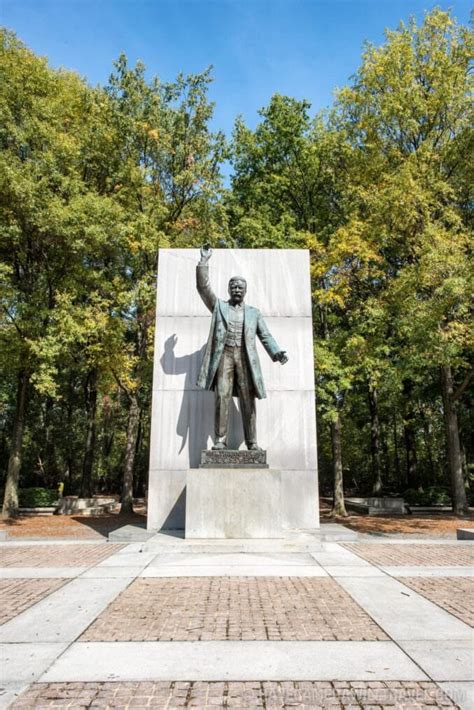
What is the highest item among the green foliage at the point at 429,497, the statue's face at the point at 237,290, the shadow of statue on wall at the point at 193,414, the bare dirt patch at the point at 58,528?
the statue's face at the point at 237,290

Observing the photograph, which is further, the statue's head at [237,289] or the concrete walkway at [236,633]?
the statue's head at [237,289]

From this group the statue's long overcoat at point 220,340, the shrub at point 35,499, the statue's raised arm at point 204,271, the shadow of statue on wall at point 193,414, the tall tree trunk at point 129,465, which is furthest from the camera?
the shrub at point 35,499

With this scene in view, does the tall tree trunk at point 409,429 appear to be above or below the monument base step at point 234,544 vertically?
above

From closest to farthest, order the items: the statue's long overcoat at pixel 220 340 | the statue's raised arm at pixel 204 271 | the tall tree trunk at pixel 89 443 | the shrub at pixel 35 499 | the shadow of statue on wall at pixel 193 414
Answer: the statue's raised arm at pixel 204 271 → the statue's long overcoat at pixel 220 340 → the shadow of statue on wall at pixel 193 414 → the shrub at pixel 35 499 → the tall tree trunk at pixel 89 443

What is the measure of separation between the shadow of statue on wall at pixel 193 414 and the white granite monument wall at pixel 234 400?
23 mm

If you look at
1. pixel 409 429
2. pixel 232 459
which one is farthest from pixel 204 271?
pixel 409 429

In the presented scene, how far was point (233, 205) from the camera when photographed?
22453 millimetres

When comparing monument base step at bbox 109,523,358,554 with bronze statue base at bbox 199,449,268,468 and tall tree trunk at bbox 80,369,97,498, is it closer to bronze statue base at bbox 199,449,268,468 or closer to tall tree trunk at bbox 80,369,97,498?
bronze statue base at bbox 199,449,268,468

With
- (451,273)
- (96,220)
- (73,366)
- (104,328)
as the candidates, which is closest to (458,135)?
(451,273)

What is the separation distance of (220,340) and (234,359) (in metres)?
0.47

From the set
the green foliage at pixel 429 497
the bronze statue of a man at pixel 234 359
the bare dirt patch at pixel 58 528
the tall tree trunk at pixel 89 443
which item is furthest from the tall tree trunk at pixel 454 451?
the tall tree trunk at pixel 89 443

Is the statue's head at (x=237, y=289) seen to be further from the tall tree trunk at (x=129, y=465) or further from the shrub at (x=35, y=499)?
the shrub at (x=35, y=499)

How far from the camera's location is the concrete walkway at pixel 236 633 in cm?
300

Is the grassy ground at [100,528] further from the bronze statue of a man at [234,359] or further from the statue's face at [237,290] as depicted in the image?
the statue's face at [237,290]
